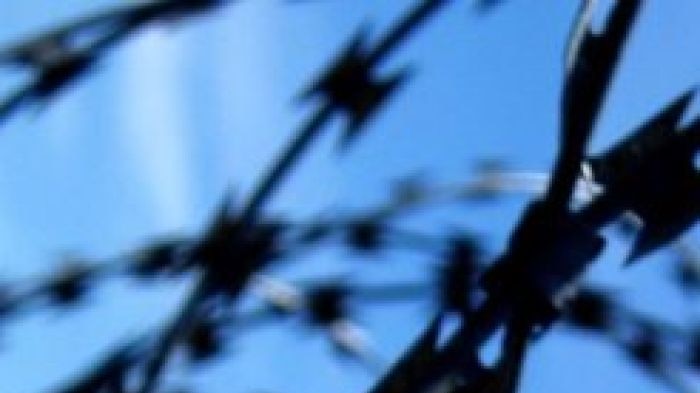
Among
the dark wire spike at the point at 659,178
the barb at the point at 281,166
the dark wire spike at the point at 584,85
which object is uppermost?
the barb at the point at 281,166

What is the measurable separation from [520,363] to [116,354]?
1.26m

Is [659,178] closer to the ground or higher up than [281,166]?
closer to the ground

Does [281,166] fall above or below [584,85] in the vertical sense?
above

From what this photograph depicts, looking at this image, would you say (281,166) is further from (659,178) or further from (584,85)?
(659,178)

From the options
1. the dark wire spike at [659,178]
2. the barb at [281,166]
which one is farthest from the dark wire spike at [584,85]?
the barb at [281,166]

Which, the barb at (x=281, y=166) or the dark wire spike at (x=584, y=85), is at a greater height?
the barb at (x=281, y=166)

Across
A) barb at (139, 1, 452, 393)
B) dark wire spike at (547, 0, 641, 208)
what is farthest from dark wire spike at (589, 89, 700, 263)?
barb at (139, 1, 452, 393)

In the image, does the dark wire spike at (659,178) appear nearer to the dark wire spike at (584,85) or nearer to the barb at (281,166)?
the dark wire spike at (584,85)

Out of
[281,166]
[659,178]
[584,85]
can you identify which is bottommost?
[659,178]

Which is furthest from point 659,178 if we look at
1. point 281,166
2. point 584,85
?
point 281,166

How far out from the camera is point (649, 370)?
15.0 ft

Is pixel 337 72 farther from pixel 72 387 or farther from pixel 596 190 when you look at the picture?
pixel 72 387

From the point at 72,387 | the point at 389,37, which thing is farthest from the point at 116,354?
the point at 389,37

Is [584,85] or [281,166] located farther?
[281,166]
